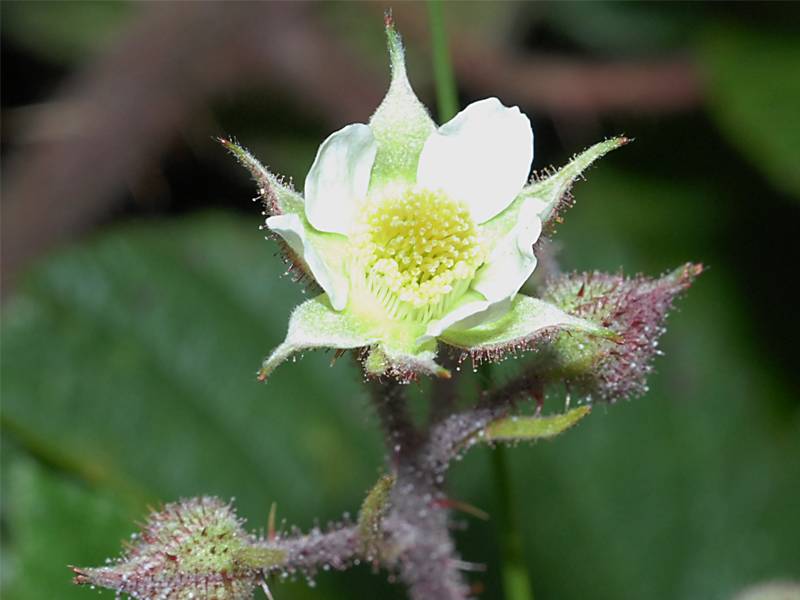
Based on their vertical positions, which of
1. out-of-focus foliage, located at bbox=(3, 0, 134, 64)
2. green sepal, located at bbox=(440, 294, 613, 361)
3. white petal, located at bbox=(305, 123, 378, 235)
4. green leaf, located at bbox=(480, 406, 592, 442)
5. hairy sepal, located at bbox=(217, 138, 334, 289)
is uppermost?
out-of-focus foliage, located at bbox=(3, 0, 134, 64)

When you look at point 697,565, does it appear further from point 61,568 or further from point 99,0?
point 99,0

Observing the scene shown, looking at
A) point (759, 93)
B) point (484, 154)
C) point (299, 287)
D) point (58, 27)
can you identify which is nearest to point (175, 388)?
point (299, 287)

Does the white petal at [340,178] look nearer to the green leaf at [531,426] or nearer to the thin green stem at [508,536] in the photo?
the green leaf at [531,426]

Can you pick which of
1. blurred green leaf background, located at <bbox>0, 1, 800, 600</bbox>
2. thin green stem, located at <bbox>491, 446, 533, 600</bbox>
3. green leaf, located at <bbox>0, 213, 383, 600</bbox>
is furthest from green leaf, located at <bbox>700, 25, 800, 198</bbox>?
thin green stem, located at <bbox>491, 446, 533, 600</bbox>

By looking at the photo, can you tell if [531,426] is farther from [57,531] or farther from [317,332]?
[57,531]

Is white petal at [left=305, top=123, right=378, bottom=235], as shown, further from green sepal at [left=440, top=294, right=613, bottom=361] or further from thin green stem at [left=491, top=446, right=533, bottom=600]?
thin green stem at [left=491, top=446, right=533, bottom=600]

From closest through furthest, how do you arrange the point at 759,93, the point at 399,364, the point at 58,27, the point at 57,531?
the point at 399,364 → the point at 57,531 → the point at 759,93 → the point at 58,27
